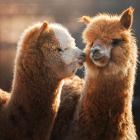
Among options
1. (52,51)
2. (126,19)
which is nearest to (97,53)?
(52,51)

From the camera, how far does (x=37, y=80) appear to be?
5.46 metres

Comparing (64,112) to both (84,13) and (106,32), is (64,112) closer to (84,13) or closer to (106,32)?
(106,32)

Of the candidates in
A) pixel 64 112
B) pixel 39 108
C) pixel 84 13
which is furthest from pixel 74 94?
pixel 84 13

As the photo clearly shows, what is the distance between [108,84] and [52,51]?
0.57m

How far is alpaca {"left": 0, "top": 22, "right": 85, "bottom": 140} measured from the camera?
5.46 meters

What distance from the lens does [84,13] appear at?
897 centimetres

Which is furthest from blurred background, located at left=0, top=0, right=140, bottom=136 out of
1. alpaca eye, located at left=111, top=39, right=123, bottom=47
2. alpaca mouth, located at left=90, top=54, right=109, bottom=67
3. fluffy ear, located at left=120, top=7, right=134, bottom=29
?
alpaca mouth, located at left=90, top=54, right=109, bottom=67

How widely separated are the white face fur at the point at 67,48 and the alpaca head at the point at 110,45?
14 centimetres

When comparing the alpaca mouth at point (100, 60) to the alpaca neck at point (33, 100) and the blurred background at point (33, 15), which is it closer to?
the alpaca neck at point (33, 100)

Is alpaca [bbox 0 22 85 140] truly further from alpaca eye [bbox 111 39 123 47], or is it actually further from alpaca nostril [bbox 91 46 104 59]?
alpaca eye [bbox 111 39 123 47]

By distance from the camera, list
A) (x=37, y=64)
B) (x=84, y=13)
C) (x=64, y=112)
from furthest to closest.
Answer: (x=84, y=13)
(x=64, y=112)
(x=37, y=64)

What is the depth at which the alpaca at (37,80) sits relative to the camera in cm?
546

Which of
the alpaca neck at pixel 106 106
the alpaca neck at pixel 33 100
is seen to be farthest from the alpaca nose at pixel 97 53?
the alpaca neck at pixel 33 100

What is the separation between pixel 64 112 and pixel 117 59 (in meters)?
0.75
